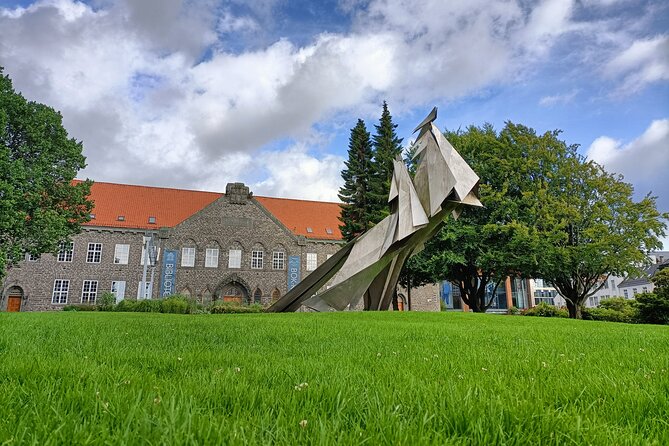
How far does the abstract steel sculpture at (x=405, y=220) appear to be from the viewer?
1778 centimetres

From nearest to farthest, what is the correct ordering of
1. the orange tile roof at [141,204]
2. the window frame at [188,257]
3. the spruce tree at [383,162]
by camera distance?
the spruce tree at [383,162]
the window frame at [188,257]
the orange tile roof at [141,204]

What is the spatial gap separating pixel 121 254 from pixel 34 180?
17.0 m

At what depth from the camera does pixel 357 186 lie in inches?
1534

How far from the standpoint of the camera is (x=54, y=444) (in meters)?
1.80

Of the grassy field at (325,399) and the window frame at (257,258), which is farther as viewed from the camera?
the window frame at (257,258)

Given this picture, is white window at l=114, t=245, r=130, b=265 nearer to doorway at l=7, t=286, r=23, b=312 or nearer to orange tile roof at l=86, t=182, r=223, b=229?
orange tile roof at l=86, t=182, r=223, b=229

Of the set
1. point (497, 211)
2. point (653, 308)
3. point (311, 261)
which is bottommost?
point (653, 308)

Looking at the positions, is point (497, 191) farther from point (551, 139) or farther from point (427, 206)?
point (427, 206)

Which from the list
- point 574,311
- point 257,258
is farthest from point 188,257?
point 574,311

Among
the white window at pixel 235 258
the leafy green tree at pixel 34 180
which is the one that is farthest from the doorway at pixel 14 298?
the white window at pixel 235 258

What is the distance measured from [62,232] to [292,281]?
23099 millimetres

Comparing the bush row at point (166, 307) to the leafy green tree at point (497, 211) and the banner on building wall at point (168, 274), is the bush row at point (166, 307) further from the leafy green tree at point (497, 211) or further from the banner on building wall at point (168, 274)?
the leafy green tree at point (497, 211)

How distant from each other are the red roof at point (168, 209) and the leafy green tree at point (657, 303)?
1217 inches

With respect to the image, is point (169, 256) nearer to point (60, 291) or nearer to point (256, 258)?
point (256, 258)
